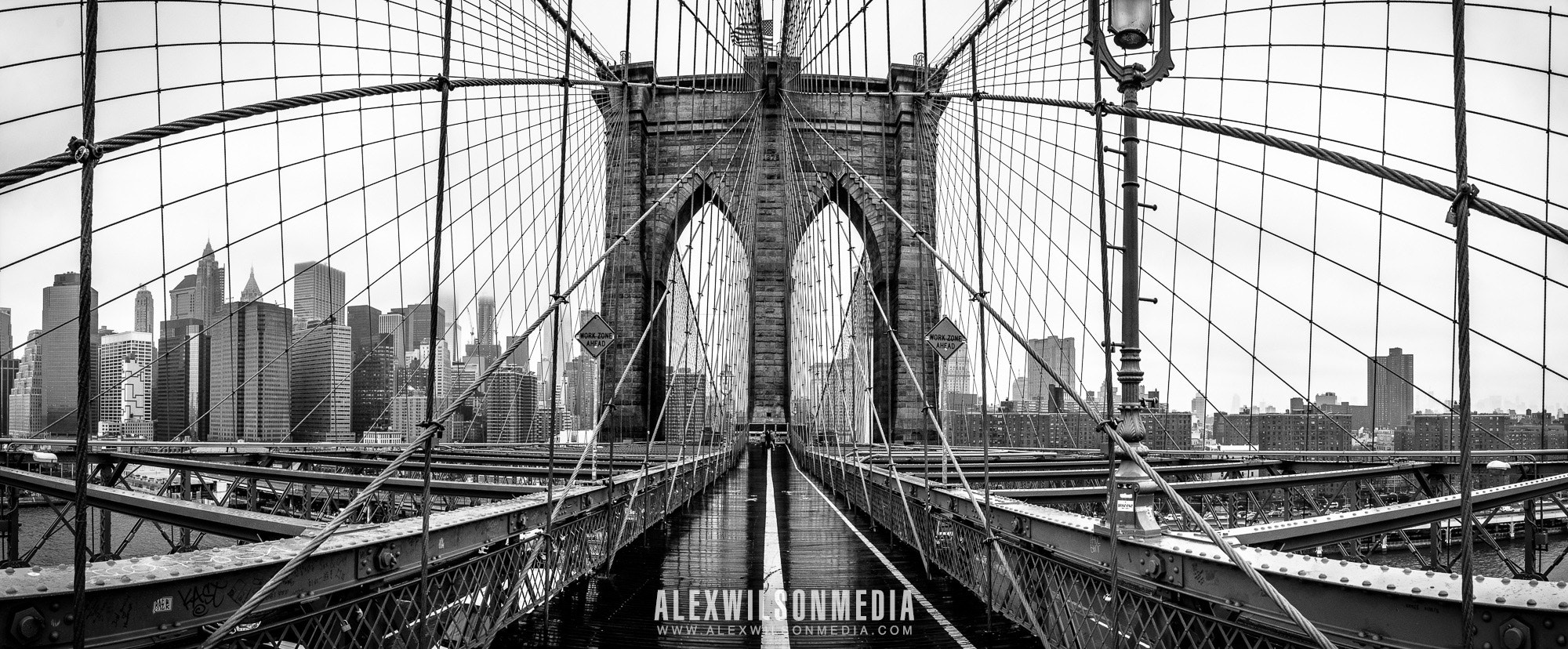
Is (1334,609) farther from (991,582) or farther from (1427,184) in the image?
(991,582)

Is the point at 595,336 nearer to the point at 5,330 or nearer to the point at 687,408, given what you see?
the point at 5,330

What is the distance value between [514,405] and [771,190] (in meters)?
13.7

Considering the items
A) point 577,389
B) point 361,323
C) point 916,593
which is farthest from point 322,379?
point 916,593

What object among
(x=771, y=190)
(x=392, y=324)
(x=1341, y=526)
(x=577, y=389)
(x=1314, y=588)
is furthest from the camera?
(x=771, y=190)

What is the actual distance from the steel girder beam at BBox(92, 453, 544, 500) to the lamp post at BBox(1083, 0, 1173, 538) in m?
4.50

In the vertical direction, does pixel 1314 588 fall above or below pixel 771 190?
below

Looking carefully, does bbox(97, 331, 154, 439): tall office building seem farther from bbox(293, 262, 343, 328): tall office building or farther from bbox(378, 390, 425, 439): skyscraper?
bbox(378, 390, 425, 439): skyscraper

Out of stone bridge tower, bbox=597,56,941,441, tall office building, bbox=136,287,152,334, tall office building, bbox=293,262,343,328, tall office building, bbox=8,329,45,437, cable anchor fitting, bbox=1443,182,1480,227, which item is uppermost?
stone bridge tower, bbox=597,56,941,441

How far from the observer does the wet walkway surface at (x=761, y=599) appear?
214 inches

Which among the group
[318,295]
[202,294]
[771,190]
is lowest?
[202,294]

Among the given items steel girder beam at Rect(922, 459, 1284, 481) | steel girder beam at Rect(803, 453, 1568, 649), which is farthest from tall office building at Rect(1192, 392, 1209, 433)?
steel girder beam at Rect(803, 453, 1568, 649)

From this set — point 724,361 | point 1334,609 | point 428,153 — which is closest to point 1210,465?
point 1334,609

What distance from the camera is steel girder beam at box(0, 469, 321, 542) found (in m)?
5.98

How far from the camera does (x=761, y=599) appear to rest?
6805 mm
